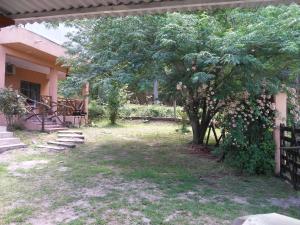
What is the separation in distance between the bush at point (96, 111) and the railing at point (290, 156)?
12947mm

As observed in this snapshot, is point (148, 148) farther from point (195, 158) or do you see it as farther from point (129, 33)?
point (129, 33)

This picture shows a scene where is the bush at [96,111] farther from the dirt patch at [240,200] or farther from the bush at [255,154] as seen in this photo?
the dirt patch at [240,200]

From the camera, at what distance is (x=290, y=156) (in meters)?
6.54

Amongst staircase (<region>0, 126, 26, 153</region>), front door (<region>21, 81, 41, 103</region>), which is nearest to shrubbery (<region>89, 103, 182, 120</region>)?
front door (<region>21, 81, 41, 103</region>)

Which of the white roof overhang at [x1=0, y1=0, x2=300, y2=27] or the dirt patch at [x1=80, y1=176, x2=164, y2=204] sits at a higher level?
the white roof overhang at [x1=0, y1=0, x2=300, y2=27]

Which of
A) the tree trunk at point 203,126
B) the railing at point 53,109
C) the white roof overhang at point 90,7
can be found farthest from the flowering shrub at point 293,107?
the railing at point 53,109

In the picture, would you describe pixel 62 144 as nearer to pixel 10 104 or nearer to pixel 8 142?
pixel 8 142

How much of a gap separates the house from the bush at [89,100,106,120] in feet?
4.33

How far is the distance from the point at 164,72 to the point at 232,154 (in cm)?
254

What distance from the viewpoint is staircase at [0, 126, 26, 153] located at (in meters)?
9.30

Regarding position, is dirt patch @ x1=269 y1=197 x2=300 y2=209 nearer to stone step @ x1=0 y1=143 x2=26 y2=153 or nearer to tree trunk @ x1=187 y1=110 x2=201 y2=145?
tree trunk @ x1=187 y1=110 x2=201 y2=145

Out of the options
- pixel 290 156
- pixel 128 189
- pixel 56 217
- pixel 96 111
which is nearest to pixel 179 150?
pixel 290 156

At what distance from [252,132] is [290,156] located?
0.99 metres

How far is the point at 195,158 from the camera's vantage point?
891cm
